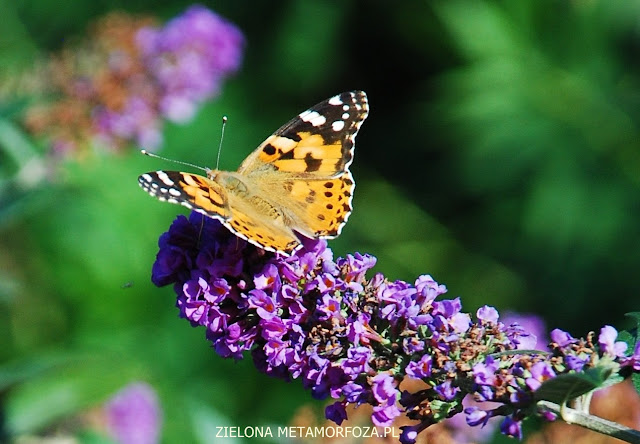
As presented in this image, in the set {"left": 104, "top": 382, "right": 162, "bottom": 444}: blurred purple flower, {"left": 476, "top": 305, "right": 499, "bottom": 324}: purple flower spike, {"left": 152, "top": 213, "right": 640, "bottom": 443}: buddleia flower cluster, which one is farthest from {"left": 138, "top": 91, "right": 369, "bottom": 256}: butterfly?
{"left": 104, "top": 382, "right": 162, "bottom": 444}: blurred purple flower

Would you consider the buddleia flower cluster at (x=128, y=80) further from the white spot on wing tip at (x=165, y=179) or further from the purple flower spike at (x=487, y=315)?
the purple flower spike at (x=487, y=315)

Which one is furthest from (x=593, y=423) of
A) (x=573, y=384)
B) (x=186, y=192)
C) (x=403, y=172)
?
(x=403, y=172)

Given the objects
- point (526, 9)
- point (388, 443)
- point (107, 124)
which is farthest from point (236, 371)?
point (526, 9)

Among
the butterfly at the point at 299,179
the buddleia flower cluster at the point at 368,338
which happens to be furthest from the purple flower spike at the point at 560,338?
the butterfly at the point at 299,179

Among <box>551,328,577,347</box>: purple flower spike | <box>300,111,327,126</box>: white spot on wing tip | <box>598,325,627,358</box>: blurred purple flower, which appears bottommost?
<box>598,325,627,358</box>: blurred purple flower

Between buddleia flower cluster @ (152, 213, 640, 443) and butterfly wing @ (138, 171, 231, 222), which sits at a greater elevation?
butterfly wing @ (138, 171, 231, 222)

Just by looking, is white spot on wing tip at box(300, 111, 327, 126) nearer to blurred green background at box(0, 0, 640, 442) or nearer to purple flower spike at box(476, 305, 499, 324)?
purple flower spike at box(476, 305, 499, 324)
